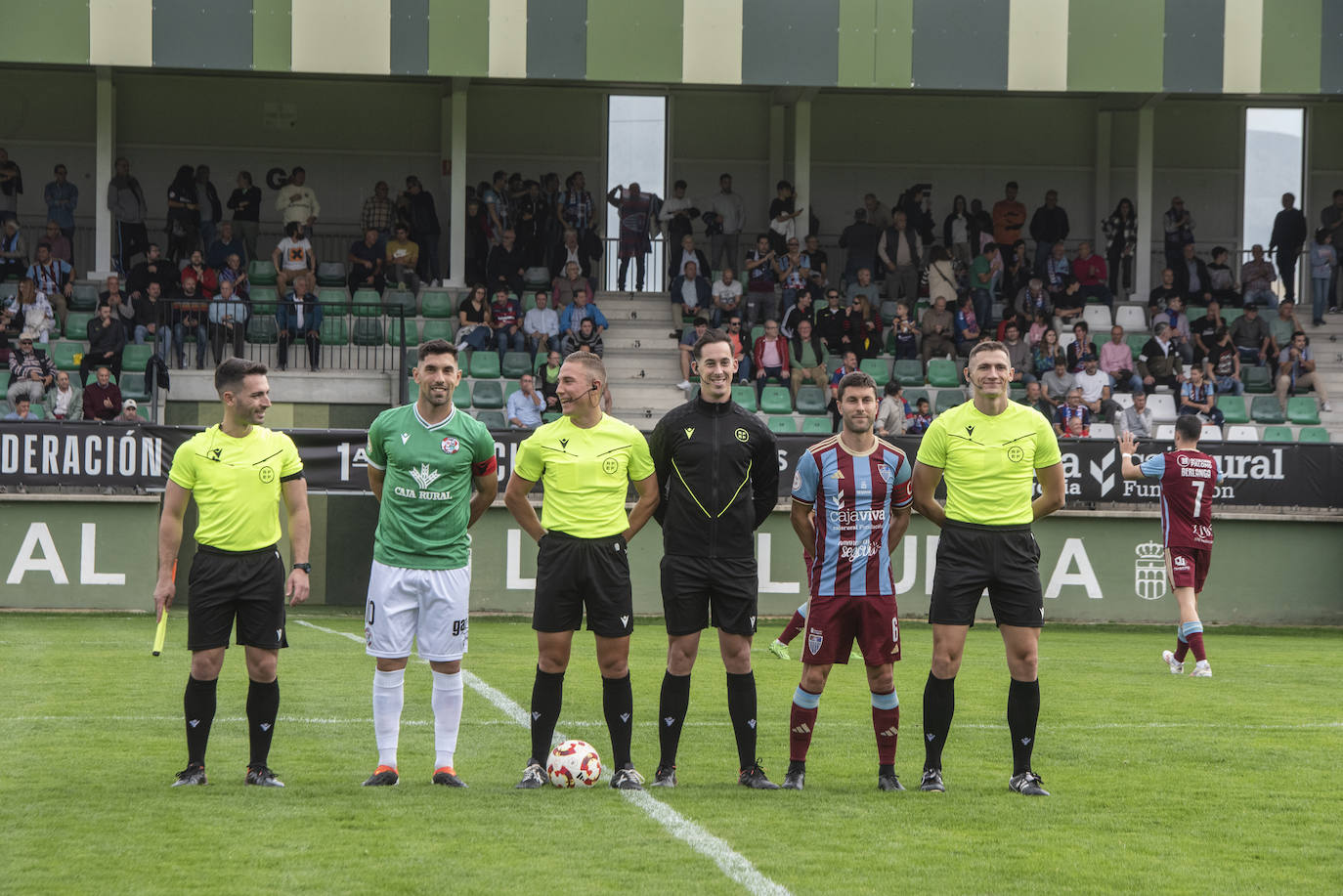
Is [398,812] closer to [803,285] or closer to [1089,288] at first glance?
[803,285]

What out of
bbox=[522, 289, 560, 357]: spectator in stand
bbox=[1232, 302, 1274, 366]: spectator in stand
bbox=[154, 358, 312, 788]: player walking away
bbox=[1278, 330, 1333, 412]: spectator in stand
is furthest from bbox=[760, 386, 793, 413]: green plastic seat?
bbox=[154, 358, 312, 788]: player walking away

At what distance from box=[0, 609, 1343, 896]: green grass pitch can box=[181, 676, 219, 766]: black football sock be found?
20cm

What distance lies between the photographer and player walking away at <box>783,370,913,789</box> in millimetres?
8031

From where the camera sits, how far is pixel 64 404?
21.2m

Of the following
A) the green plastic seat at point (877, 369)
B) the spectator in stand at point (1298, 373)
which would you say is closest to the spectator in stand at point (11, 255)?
the green plastic seat at point (877, 369)

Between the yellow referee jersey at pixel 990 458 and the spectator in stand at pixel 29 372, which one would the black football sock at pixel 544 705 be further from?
the spectator in stand at pixel 29 372

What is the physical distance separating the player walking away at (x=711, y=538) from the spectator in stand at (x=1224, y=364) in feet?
57.8

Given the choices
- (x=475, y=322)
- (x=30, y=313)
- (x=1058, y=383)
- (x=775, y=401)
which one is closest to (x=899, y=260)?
(x=1058, y=383)

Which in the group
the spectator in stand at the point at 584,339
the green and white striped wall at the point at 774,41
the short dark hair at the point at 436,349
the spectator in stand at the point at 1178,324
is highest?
the green and white striped wall at the point at 774,41

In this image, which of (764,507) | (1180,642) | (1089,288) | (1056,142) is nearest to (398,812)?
Answer: (764,507)

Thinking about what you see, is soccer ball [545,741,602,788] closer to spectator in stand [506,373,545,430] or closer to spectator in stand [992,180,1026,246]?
spectator in stand [506,373,545,430]

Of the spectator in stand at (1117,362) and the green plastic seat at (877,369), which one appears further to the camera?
the green plastic seat at (877,369)

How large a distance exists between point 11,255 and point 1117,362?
16291mm

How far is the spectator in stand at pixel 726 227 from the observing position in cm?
2630
